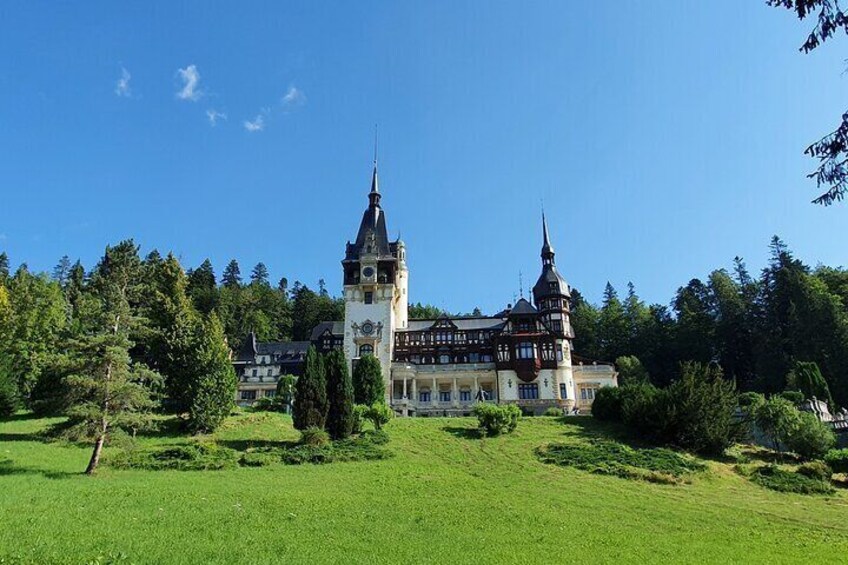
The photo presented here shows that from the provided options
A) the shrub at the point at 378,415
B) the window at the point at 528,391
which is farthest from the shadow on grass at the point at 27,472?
the window at the point at 528,391

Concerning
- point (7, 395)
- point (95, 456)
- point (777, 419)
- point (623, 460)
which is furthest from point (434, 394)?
point (95, 456)

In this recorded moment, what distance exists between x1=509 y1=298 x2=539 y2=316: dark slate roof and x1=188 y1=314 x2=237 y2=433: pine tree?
32.6m

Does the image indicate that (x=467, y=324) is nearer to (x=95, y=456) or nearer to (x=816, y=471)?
(x=816, y=471)

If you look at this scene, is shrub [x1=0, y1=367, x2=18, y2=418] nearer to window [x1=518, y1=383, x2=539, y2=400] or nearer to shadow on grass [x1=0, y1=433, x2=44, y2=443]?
shadow on grass [x1=0, y1=433, x2=44, y2=443]

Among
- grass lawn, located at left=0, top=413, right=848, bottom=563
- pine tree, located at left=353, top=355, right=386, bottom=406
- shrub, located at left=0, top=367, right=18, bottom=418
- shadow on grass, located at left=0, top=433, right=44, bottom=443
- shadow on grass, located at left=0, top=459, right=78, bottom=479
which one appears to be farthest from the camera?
pine tree, located at left=353, top=355, right=386, bottom=406

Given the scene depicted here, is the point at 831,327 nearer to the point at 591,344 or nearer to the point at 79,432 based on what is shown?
the point at 591,344

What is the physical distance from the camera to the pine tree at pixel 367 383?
173ft

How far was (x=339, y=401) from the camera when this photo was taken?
40.2 m

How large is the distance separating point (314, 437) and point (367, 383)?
16419mm

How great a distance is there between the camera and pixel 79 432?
27609 millimetres

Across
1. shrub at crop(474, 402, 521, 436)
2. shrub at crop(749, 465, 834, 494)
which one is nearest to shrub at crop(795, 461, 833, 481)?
shrub at crop(749, 465, 834, 494)

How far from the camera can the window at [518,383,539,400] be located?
205ft

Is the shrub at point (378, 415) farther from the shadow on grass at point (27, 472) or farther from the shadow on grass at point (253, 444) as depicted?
the shadow on grass at point (27, 472)

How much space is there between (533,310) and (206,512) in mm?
49516
